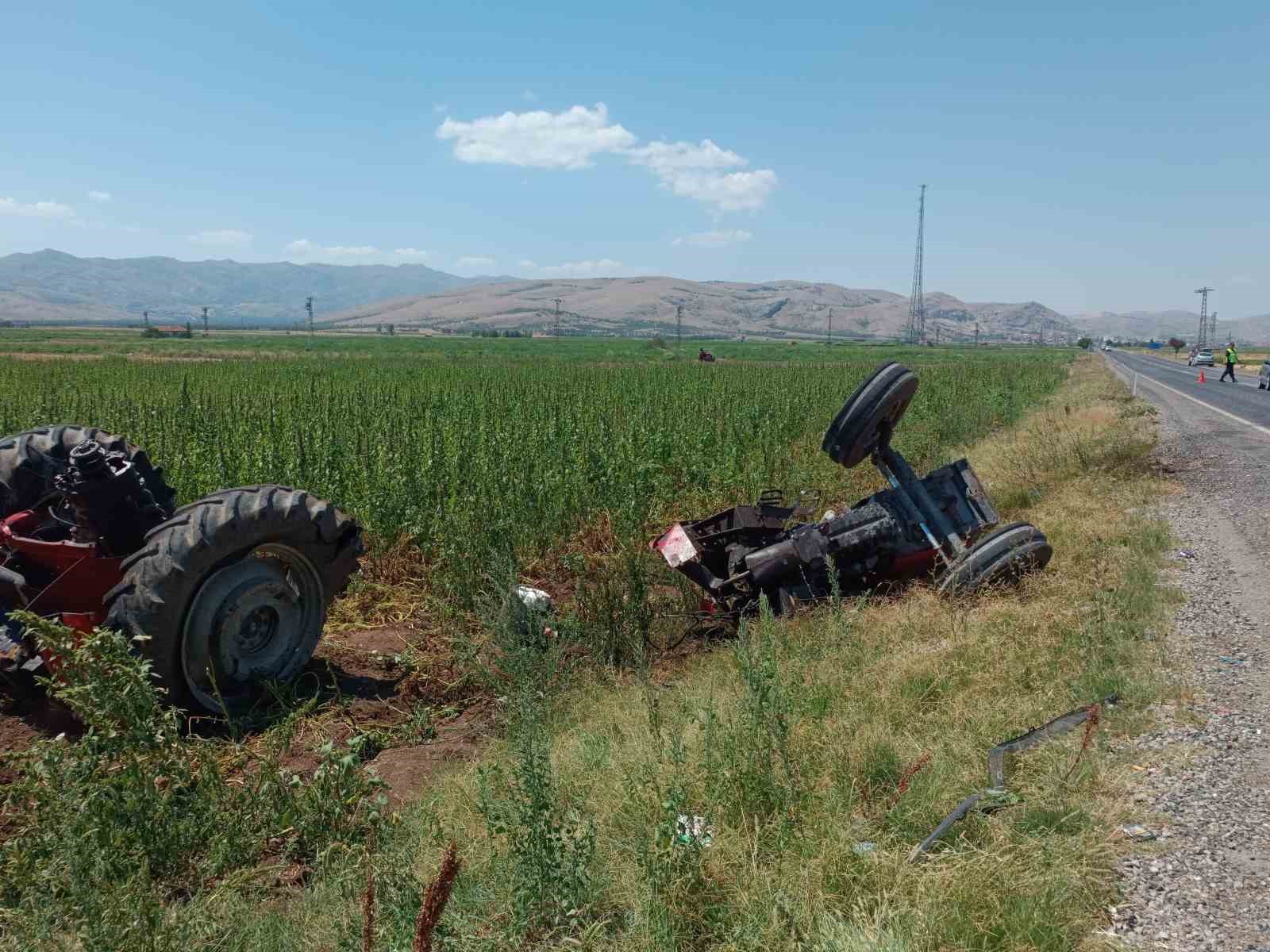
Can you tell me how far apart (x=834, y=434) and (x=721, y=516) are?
3.97 ft

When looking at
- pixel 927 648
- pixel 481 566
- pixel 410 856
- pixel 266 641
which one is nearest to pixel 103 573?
pixel 266 641

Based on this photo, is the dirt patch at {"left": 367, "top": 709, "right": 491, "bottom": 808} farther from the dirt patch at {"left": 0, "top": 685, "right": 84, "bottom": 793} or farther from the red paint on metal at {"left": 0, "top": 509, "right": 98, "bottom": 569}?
the red paint on metal at {"left": 0, "top": 509, "right": 98, "bottom": 569}

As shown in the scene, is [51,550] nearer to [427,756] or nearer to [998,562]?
[427,756]

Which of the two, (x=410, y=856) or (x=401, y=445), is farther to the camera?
(x=401, y=445)

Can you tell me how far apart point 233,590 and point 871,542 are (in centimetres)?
463

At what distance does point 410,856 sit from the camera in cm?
379

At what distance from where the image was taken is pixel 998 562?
22.8 feet

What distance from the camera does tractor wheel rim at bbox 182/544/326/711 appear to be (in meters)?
5.05

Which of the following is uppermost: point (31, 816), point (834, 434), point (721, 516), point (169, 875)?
point (834, 434)

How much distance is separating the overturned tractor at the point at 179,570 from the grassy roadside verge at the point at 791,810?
5.10 ft

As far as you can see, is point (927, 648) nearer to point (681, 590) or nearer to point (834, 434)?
point (834, 434)

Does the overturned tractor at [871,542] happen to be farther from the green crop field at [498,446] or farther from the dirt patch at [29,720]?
the dirt patch at [29,720]

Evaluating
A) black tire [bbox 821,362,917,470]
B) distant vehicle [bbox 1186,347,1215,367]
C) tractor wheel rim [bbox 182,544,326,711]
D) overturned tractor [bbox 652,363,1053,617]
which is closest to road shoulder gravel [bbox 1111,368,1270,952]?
overturned tractor [bbox 652,363,1053,617]

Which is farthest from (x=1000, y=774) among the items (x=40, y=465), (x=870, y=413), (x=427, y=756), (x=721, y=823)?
(x=40, y=465)
